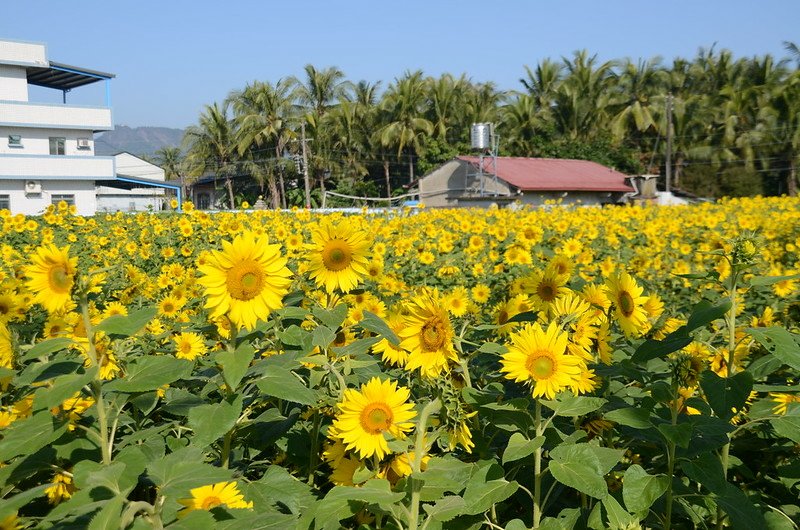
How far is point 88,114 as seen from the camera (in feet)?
107

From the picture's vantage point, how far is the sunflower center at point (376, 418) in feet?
4.00

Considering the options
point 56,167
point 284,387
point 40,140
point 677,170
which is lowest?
point 284,387

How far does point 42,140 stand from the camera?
31.9 meters

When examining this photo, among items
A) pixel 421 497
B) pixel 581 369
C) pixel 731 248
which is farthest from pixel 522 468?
pixel 731 248

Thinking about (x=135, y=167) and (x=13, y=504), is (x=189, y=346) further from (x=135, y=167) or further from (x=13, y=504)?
(x=135, y=167)

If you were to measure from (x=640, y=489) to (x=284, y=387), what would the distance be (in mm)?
671

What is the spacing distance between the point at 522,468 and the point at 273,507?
56cm

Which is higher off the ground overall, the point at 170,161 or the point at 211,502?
the point at 170,161

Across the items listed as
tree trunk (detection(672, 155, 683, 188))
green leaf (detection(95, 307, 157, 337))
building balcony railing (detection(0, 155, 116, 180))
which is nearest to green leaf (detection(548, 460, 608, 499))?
green leaf (detection(95, 307, 157, 337))

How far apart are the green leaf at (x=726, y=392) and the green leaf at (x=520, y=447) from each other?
36 cm

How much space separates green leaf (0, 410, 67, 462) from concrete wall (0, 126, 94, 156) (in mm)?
34351

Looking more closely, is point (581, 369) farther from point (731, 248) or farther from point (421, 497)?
point (731, 248)

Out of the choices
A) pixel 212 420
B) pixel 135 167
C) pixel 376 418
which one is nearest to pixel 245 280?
pixel 212 420

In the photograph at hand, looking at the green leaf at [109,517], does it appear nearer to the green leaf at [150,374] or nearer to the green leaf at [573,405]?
the green leaf at [150,374]
